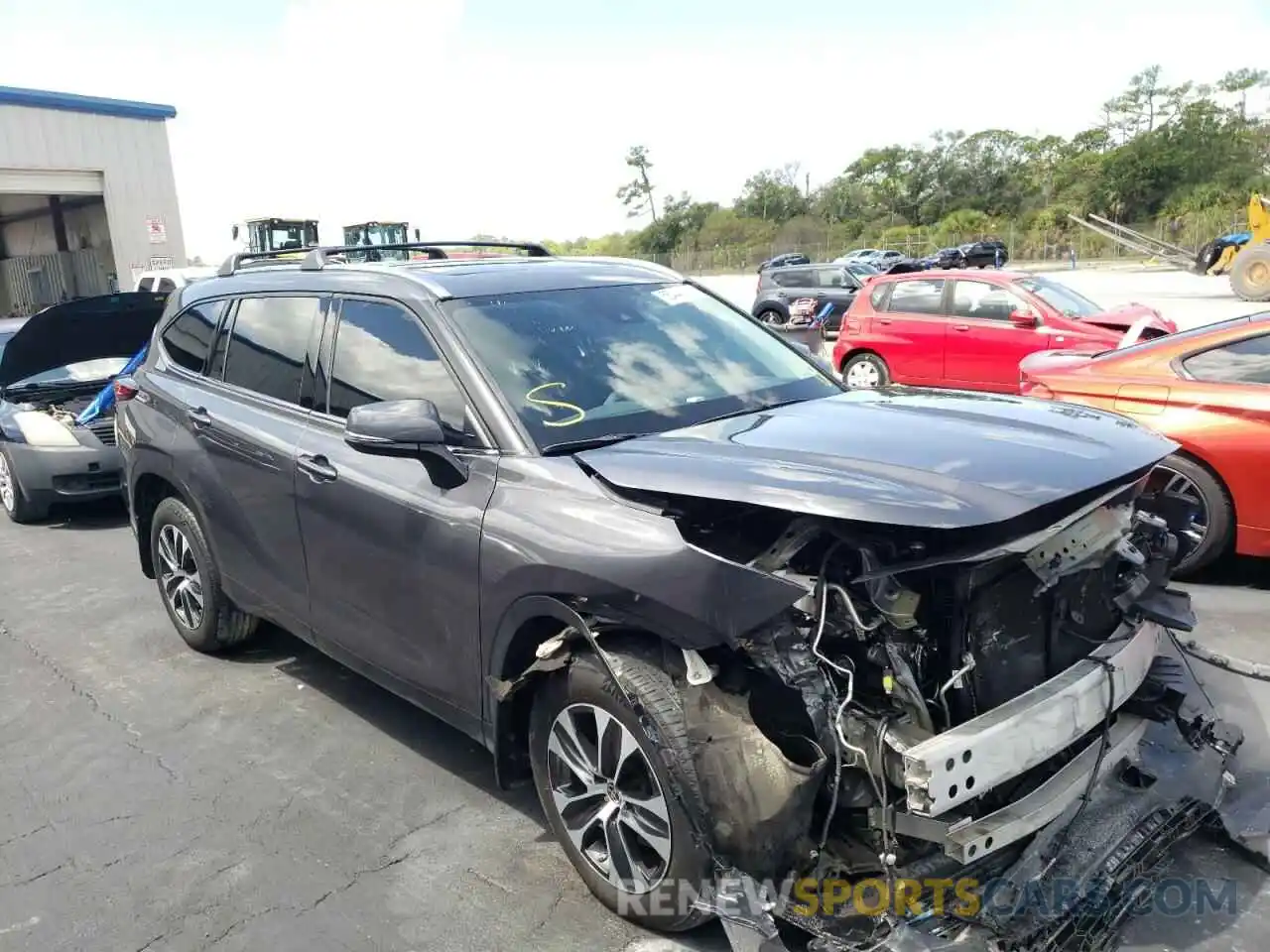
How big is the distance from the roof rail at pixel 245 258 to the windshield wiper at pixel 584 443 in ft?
8.58

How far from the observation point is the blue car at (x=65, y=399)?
310 inches

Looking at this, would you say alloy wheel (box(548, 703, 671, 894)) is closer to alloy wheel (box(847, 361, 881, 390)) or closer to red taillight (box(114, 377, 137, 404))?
red taillight (box(114, 377, 137, 404))

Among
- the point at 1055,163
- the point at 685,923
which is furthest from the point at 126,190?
the point at 1055,163

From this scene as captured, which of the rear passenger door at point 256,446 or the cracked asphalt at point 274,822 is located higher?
the rear passenger door at point 256,446

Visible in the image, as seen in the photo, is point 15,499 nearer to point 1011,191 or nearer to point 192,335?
point 192,335

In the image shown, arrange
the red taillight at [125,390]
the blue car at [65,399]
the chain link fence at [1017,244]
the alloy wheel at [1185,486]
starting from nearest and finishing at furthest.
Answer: the alloy wheel at [1185,486] → the red taillight at [125,390] → the blue car at [65,399] → the chain link fence at [1017,244]

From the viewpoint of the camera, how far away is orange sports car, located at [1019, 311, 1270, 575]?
5.01 meters

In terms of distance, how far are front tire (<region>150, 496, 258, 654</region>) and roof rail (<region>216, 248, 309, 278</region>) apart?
3.96 feet

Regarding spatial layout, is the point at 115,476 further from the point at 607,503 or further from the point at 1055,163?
the point at 1055,163

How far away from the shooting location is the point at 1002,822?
93.9 inches

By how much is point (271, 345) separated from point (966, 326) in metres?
9.00

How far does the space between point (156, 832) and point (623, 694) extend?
2.04m

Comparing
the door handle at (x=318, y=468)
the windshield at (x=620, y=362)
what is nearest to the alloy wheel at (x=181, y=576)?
the door handle at (x=318, y=468)

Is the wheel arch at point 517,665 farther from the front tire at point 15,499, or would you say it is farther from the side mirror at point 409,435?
the front tire at point 15,499
